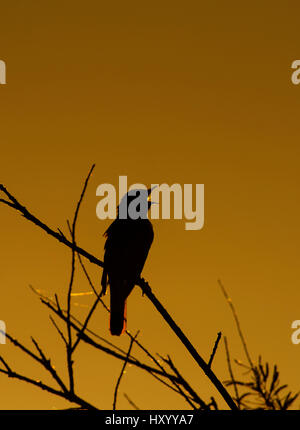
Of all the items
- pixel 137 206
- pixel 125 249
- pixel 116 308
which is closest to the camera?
pixel 116 308

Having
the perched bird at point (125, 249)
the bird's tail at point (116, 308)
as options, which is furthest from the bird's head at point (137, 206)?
the bird's tail at point (116, 308)

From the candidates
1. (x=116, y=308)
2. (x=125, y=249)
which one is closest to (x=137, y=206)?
(x=125, y=249)

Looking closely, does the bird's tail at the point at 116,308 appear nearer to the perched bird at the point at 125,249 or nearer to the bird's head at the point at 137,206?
the perched bird at the point at 125,249

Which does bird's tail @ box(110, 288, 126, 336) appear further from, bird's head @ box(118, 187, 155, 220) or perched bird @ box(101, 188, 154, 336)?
bird's head @ box(118, 187, 155, 220)

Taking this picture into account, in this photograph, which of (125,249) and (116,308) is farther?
(125,249)

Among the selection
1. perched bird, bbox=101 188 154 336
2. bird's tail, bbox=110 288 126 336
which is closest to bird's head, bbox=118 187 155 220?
perched bird, bbox=101 188 154 336

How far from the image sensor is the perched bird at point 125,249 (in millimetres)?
6613

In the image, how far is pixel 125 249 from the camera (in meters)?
6.96

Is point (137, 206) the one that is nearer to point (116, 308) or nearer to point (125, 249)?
point (125, 249)

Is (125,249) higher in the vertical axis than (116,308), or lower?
higher

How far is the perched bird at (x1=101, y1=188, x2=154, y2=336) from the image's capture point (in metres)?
6.61

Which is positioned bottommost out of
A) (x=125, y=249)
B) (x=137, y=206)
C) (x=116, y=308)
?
(x=116, y=308)

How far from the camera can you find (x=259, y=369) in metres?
3.21

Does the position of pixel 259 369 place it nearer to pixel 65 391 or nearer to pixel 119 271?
pixel 65 391
